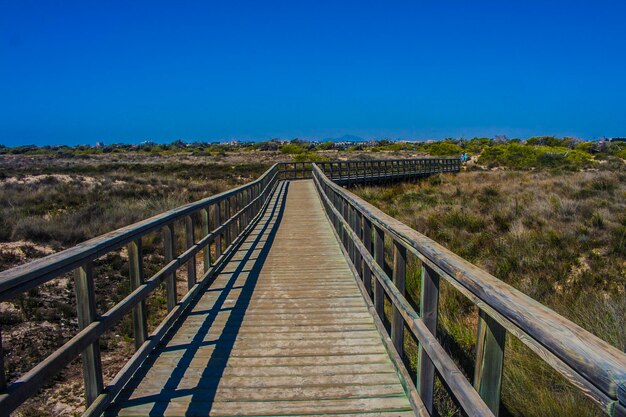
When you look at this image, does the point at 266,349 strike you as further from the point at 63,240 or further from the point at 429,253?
the point at 63,240

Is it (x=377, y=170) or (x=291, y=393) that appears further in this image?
(x=377, y=170)

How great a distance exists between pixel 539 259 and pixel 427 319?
7302 mm

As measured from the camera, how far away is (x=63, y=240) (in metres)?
11.4

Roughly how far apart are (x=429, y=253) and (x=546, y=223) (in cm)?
1095

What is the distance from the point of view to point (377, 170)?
114 feet

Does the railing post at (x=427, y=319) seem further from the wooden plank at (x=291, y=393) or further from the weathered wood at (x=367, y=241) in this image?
the weathered wood at (x=367, y=241)

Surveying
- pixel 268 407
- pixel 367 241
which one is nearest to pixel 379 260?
pixel 367 241

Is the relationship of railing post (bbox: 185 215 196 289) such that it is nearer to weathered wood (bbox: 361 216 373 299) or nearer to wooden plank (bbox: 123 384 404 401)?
weathered wood (bbox: 361 216 373 299)

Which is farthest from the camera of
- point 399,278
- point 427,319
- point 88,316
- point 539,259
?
point 539,259

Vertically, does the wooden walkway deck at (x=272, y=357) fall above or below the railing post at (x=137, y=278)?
below

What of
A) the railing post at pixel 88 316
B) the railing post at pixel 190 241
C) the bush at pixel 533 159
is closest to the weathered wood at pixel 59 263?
the railing post at pixel 88 316

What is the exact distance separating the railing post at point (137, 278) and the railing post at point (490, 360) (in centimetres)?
286

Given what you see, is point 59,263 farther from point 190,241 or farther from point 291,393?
point 190,241

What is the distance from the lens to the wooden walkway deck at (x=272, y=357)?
353 cm
